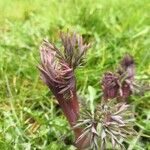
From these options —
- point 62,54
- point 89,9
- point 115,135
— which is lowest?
point 115,135

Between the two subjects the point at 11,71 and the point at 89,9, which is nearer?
the point at 11,71

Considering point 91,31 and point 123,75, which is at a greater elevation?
point 91,31

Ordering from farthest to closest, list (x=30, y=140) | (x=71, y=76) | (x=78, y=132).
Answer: (x=30, y=140) → (x=78, y=132) → (x=71, y=76)

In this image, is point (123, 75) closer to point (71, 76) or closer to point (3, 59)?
point (71, 76)

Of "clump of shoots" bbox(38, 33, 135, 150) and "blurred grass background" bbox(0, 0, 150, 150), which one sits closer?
"clump of shoots" bbox(38, 33, 135, 150)

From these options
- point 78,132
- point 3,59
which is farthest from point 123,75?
point 3,59

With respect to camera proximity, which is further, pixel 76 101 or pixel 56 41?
pixel 56 41

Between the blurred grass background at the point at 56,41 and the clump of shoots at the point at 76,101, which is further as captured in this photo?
the blurred grass background at the point at 56,41

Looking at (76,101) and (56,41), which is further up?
(56,41)
